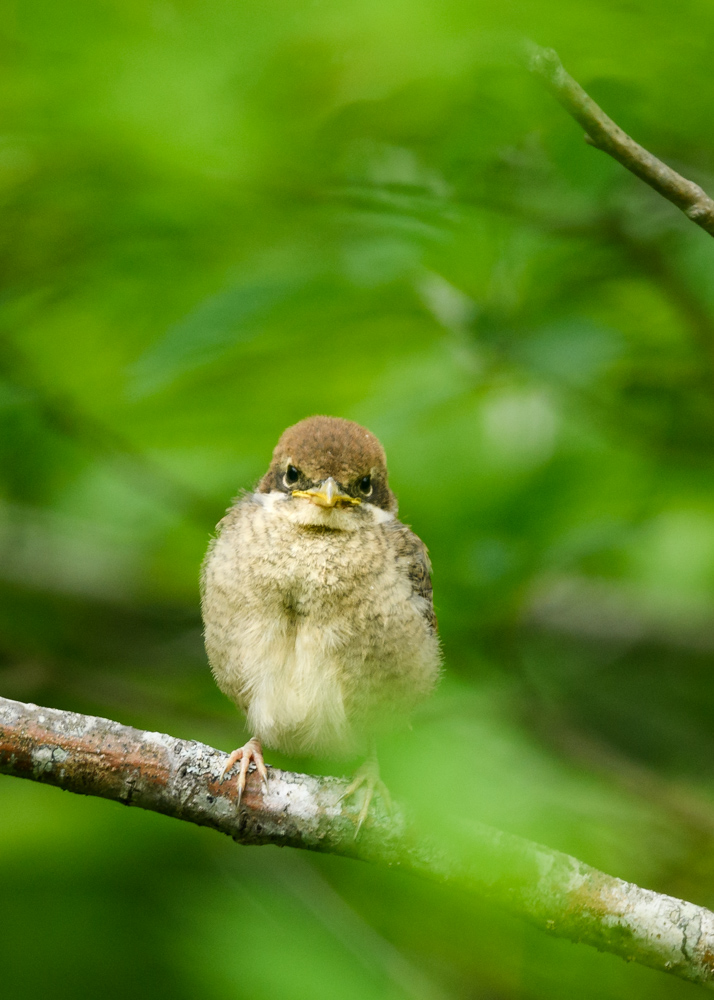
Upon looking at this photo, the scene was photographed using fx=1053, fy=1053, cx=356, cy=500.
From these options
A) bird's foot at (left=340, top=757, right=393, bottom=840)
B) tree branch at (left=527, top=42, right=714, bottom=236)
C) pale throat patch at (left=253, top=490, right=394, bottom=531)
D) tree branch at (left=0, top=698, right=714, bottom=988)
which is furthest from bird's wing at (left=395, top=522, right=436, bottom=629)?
tree branch at (left=527, top=42, right=714, bottom=236)

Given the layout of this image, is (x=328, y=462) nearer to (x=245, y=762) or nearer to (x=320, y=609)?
(x=320, y=609)

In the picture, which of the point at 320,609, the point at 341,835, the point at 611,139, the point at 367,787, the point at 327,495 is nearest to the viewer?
the point at 611,139

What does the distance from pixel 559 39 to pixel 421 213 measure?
3.31 ft

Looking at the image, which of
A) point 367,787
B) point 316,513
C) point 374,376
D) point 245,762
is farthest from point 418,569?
point 245,762

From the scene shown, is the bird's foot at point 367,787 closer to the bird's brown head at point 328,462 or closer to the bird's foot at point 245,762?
the bird's foot at point 245,762

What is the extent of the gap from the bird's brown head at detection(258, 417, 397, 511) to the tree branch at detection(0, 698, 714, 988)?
3.92ft

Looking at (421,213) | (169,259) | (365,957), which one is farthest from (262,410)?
(365,957)

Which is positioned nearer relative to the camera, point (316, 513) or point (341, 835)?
point (341, 835)

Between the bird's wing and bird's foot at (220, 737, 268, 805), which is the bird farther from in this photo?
bird's foot at (220, 737, 268, 805)

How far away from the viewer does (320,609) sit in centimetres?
348

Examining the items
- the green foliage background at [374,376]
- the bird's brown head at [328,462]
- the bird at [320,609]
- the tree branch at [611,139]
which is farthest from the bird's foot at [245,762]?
the tree branch at [611,139]

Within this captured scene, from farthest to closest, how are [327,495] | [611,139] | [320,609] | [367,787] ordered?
[327,495] < [320,609] < [367,787] < [611,139]

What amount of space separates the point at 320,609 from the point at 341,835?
0.85 m

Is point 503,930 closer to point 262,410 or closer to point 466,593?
point 466,593
